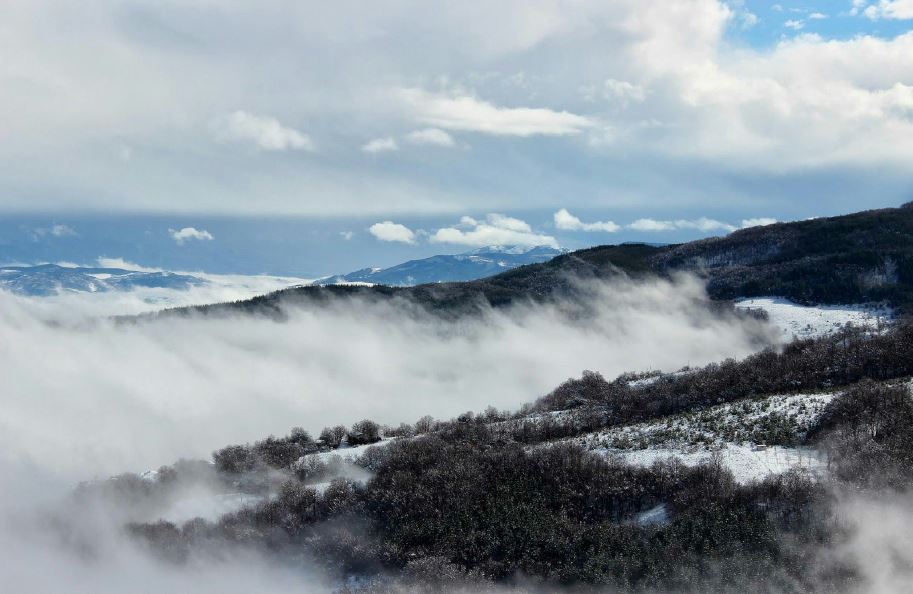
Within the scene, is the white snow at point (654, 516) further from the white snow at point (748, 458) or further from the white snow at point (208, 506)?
the white snow at point (208, 506)

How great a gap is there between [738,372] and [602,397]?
17055 mm

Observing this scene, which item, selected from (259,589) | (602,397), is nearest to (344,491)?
(259,589)

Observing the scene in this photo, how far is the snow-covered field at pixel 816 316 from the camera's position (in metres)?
136

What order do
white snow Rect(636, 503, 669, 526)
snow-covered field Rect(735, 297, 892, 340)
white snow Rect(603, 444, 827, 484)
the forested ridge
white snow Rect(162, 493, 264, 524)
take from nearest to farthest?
the forested ridge, white snow Rect(636, 503, 669, 526), white snow Rect(603, 444, 827, 484), white snow Rect(162, 493, 264, 524), snow-covered field Rect(735, 297, 892, 340)

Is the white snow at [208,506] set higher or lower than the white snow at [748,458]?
lower

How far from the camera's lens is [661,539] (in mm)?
36719

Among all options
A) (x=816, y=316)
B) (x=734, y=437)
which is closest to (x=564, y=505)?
(x=734, y=437)

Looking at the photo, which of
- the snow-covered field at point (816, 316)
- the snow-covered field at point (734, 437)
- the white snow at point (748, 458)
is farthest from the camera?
the snow-covered field at point (816, 316)

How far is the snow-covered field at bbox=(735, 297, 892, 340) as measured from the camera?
136m

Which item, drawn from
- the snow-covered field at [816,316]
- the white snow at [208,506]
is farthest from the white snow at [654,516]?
the snow-covered field at [816,316]

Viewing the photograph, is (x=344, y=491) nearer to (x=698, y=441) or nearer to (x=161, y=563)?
(x=161, y=563)

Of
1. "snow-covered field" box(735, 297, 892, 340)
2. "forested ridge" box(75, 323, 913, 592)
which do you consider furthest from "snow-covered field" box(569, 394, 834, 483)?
"snow-covered field" box(735, 297, 892, 340)

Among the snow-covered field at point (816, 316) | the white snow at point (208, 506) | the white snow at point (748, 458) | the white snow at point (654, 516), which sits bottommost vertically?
the white snow at point (208, 506)

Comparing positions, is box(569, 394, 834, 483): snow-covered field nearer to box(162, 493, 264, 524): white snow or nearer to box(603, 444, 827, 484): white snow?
box(603, 444, 827, 484): white snow
